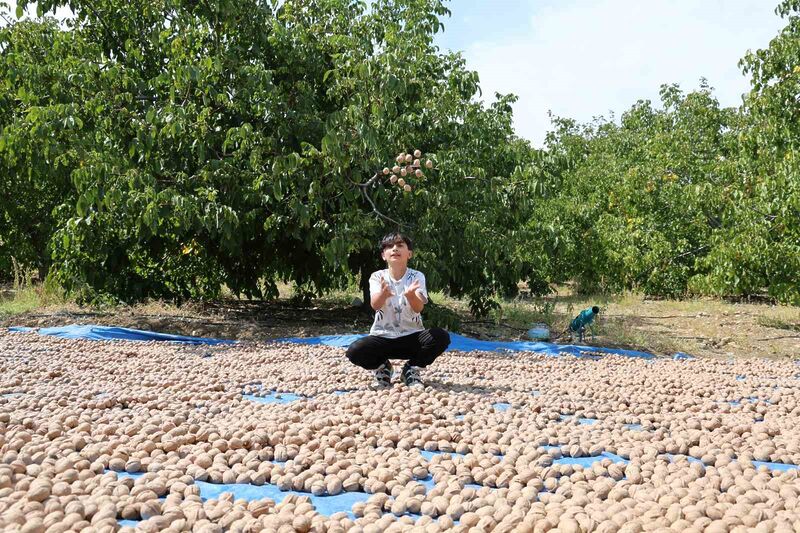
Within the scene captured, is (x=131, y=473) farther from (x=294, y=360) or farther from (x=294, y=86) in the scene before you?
(x=294, y=86)

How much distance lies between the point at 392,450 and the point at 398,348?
115cm

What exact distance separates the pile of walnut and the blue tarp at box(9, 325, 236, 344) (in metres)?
1.35

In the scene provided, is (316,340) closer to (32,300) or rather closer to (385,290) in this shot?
(385,290)

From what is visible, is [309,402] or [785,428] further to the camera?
[309,402]

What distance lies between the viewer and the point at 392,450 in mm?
2359

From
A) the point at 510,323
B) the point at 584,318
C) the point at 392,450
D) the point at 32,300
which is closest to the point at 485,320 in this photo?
the point at 510,323

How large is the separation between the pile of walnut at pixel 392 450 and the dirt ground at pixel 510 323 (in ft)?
7.59

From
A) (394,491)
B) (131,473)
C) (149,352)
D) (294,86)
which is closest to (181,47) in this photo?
(294,86)

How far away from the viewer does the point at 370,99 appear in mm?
5531

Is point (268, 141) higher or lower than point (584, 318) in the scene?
higher

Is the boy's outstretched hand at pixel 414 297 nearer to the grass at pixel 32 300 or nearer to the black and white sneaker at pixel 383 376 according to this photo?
the black and white sneaker at pixel 383 376

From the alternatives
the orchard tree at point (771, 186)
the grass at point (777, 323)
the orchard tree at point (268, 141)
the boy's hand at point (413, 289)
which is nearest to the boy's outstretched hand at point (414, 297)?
the boy's hand at point (413, 289)

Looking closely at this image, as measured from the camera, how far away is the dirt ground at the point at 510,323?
630 centimetres

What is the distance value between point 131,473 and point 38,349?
3.13 metres
